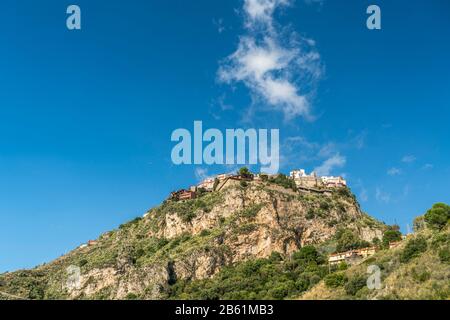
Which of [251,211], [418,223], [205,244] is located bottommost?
[205,244]

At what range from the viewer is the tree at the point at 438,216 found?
218ft

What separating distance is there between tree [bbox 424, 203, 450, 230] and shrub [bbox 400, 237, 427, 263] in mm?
8700

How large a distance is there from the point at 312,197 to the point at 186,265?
30.5m

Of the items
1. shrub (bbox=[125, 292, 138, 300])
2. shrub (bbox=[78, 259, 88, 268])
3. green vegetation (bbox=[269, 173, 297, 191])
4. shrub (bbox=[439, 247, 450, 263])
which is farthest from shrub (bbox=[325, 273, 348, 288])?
shrub (bbox=[78, 259, 88, 268])

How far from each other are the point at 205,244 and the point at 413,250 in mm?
37343

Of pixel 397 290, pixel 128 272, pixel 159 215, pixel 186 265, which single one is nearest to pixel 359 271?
pixel 397 290

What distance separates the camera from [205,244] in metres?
86.0

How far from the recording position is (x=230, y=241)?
86438 mm

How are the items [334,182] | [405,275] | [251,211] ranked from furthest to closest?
[334,182] < [251,211] < [405,275]

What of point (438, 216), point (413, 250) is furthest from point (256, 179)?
point (413, 250)

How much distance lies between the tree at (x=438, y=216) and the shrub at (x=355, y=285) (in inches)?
627

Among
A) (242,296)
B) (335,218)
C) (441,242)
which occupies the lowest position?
(242,296)

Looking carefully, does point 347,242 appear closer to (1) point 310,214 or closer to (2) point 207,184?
(1) point 310,214
